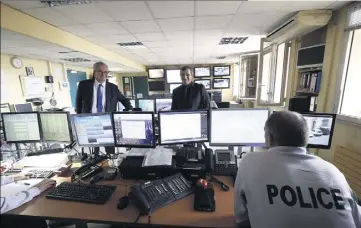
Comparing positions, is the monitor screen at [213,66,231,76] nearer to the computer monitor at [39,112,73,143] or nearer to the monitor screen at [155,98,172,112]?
the monitor screen at [155,98,172,112]

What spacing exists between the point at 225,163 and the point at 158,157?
0.54m

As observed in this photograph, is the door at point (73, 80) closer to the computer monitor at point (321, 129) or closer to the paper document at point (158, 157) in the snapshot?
the paper document at point (158, 157)

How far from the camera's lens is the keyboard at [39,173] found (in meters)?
1.34

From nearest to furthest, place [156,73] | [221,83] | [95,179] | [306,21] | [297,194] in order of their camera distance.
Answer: [297,194] < [95,179] < [306,21] < [221,83] < [156,73]

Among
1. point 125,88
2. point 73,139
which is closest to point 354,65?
point 73,139

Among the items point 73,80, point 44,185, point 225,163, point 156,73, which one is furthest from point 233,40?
point 73,80

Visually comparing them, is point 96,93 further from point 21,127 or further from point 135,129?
point 135,129

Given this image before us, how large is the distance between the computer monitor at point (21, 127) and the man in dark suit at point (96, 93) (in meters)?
0.52

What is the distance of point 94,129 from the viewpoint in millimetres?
1521

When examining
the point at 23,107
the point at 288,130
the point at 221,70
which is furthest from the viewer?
A: the point at 221,70

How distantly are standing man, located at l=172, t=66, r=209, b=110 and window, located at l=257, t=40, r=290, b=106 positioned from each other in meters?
1.75

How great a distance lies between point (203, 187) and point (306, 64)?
287 centimetres

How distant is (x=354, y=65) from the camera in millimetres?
2168

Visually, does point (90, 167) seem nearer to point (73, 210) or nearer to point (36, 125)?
point (73, 210)
